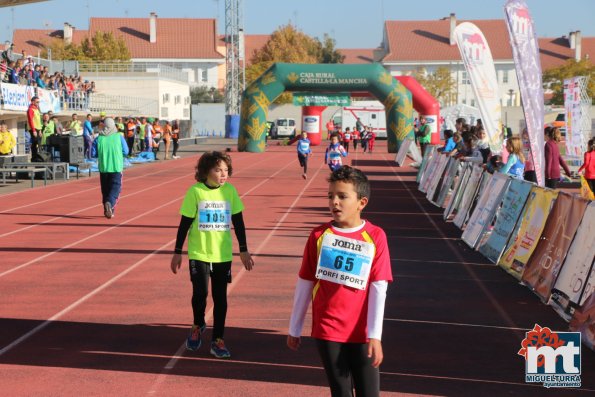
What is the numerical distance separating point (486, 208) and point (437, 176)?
29.7ft

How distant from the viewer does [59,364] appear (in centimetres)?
764

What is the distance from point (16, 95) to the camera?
33.9 metres

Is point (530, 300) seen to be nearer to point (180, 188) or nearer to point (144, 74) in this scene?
point (180, 188)

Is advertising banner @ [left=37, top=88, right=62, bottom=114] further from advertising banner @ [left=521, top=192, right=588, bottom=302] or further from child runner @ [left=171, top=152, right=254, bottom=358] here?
child runner @ [left=171, top=152, right=254, bottom=358]

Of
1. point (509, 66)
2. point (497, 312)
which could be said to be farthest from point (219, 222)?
point (509, 66)

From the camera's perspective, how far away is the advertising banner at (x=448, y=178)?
69.9 ft

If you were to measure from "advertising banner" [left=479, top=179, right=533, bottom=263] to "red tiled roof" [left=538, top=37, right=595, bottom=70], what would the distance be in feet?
416

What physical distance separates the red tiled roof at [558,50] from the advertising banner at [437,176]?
116168 millimetres

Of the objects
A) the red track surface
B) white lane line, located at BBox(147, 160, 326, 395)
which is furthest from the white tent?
the red track surface

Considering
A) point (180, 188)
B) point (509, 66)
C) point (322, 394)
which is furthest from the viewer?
point (509, 66)

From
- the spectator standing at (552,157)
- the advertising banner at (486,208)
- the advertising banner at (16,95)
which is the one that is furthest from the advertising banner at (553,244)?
the advertising banner at (16,95)

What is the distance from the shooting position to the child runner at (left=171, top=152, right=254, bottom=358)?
7.79 meters

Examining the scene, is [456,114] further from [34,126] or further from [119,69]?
[34,126]

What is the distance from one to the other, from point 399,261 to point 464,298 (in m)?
2.92
